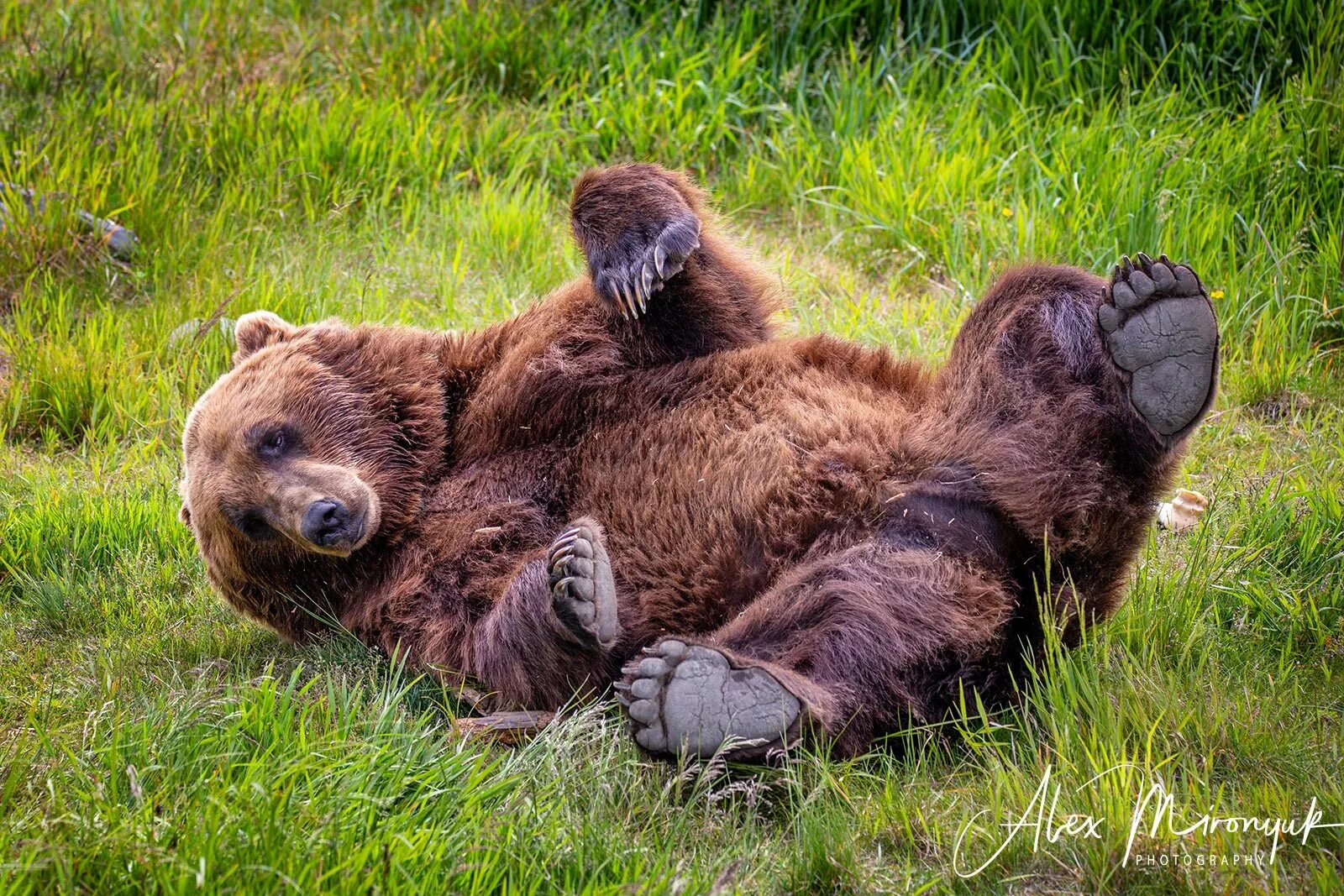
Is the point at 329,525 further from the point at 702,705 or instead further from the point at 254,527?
the point at 702,705

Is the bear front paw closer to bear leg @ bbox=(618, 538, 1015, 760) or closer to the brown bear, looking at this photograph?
the brown bear

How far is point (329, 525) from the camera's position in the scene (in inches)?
149

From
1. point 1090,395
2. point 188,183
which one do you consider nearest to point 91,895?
point 1090,395

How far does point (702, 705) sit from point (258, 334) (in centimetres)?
235

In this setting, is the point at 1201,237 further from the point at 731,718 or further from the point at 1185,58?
the point at 731,718

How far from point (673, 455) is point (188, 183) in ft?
12.7

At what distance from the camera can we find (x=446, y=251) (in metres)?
6.31

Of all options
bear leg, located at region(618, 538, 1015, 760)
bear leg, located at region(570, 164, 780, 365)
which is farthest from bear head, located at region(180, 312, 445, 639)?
bear leg, located at region(618, 538, 1015, 760)

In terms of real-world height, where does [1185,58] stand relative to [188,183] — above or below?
above

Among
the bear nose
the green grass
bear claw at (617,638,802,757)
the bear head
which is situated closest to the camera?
the green grass

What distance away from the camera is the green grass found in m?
2.80

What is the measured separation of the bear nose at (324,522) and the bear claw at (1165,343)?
223cm

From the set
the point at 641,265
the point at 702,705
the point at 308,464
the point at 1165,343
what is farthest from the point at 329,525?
the point at 1165,343

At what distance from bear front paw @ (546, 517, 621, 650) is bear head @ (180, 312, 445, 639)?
870 millimetres
